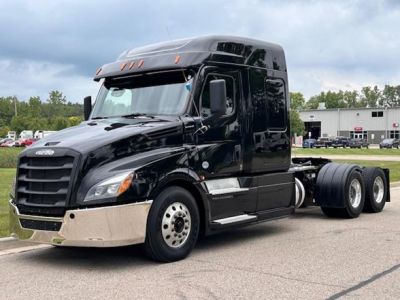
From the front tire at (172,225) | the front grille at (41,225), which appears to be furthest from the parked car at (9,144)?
the front tire at (172,225)

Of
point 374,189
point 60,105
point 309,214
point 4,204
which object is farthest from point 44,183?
point 60,105

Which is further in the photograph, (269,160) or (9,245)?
(269,160)

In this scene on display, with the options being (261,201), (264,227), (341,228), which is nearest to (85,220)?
(261,201)

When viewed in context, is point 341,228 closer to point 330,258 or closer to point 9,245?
point 330,258

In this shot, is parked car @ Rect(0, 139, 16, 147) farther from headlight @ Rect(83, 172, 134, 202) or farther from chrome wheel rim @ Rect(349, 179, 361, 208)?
headlight @ Rect(83, 172, 134, 202)

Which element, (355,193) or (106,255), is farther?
(355,193)

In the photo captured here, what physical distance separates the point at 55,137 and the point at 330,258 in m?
3.80

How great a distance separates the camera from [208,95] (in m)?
7.62

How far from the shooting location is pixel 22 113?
132 metres

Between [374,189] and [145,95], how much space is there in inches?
238

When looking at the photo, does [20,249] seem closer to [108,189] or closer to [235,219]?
[108,189]

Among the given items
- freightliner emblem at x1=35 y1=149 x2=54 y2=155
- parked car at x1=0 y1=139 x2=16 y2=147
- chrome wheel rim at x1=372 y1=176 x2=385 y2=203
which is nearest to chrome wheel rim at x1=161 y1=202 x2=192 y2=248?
freightliner emblem at x1=35 y1=149 x2=54 y2=155

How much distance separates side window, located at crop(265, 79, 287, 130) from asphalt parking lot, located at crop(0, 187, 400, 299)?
1.78 metres

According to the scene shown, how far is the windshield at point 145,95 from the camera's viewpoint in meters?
7.51
